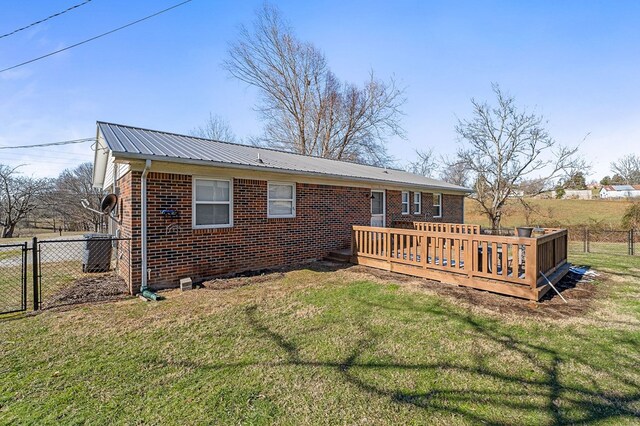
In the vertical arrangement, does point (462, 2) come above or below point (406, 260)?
above

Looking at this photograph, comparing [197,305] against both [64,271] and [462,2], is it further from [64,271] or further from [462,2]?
[462,2]

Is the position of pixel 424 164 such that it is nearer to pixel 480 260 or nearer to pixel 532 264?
pixel 480 260

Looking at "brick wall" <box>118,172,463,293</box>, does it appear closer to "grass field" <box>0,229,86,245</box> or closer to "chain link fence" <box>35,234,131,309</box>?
"chain link fence" <box>35,234,131,309</box>

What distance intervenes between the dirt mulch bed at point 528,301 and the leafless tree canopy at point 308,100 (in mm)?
19528

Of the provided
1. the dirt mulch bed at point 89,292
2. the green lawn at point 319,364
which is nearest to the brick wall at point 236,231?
the dirt mulch bed at point 89,292

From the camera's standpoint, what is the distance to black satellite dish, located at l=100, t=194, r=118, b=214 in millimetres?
7897

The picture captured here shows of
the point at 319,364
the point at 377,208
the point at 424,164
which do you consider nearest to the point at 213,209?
the point at 319,364

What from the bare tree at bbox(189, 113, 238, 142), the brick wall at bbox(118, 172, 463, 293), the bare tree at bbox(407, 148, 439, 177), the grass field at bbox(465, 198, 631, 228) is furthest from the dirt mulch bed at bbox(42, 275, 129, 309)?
the bare tree at bbox(407, 148, 439, 177)

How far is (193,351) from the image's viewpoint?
351 centimetres

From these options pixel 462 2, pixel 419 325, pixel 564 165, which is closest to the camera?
pixel 419 325

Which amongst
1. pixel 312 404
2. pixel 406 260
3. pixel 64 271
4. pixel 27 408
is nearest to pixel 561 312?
pixel 406 260

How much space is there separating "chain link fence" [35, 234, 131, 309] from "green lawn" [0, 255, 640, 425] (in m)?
0.84

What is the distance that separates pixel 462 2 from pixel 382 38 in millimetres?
4100

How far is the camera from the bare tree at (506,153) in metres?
18.0
